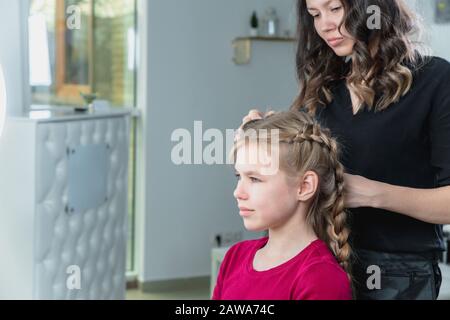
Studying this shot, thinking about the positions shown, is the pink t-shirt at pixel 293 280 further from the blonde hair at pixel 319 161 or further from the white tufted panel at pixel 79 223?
the white tufted panel at pixel 79 223

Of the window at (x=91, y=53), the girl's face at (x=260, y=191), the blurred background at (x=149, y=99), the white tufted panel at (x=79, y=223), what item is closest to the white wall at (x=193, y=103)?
the blurred background at (x=149, y=99)

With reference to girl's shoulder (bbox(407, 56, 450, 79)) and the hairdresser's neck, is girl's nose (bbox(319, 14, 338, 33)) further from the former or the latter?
the hairdresser's neck

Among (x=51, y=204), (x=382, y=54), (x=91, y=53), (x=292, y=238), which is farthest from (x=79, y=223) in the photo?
(x=382, y=54)

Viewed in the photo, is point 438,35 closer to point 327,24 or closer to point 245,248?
point 327,24

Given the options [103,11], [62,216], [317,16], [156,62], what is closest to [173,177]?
[156,62]

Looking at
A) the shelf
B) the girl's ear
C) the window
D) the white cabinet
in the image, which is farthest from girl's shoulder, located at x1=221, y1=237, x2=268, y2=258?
the shelf

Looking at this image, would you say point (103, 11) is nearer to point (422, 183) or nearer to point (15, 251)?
point (15, 251)

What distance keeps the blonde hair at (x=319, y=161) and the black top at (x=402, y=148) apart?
0.06m

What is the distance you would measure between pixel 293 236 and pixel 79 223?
197 cm

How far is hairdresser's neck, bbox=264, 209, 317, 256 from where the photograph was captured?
1408 millimetres

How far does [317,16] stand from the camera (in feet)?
4.90

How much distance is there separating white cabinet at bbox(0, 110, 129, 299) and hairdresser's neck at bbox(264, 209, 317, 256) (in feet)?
5.75

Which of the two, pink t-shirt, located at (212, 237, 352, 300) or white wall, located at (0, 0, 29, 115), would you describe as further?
white wall, located at (0, 0, 29, 115)
